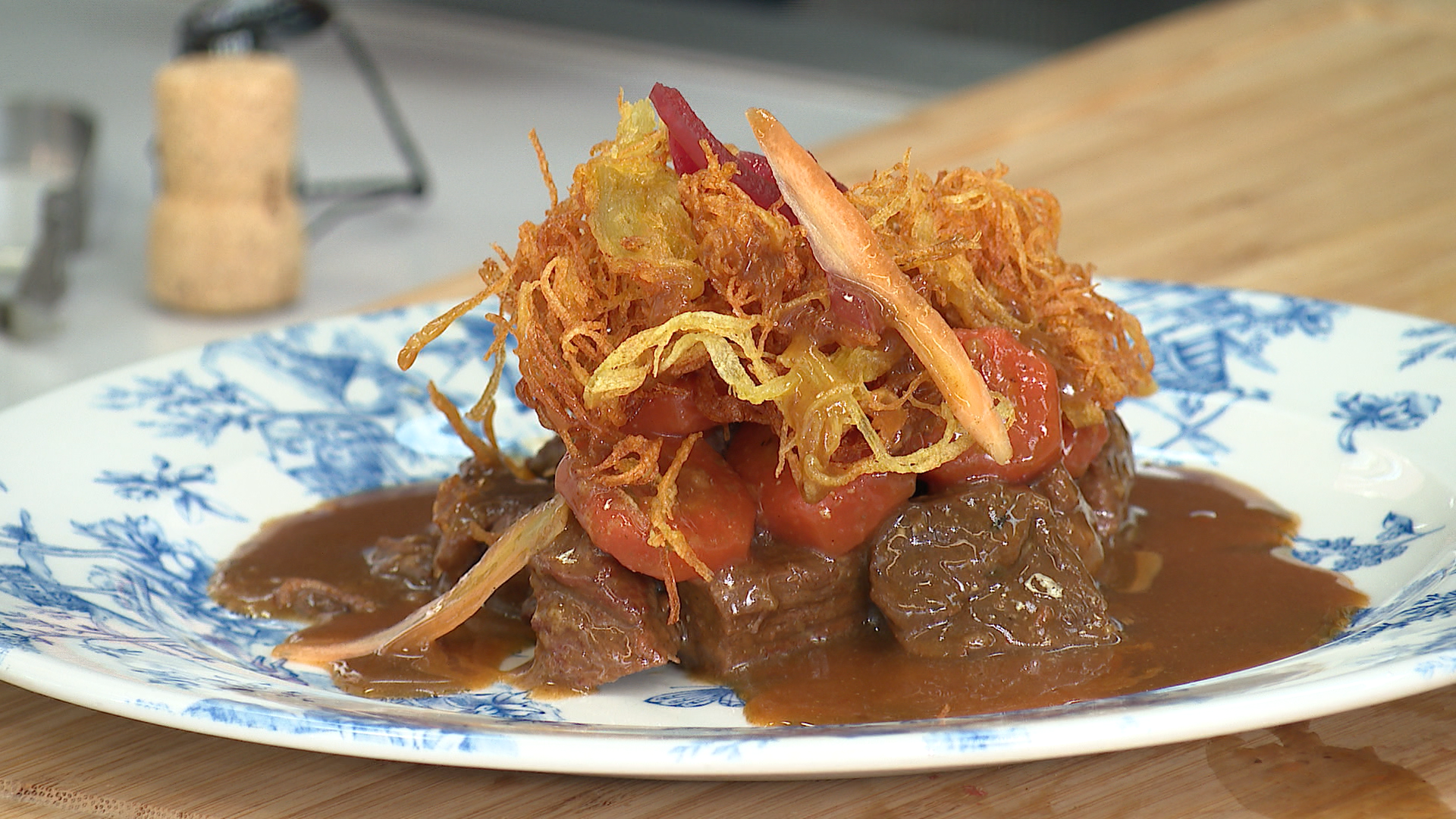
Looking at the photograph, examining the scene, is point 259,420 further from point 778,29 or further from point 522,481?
point 778,29

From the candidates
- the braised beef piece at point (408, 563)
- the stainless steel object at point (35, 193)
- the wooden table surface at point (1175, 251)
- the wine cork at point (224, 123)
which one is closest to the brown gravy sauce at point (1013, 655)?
the braised beef piece at point (408, 563)

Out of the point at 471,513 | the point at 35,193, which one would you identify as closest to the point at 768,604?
the point at 471,513

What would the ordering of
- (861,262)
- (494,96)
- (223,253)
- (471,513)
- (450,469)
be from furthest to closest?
1. (494,96)
2. (223,253)
3. (450,469)
4. (471,513)
5. (861,262)

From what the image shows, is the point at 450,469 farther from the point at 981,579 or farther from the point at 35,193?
the point at 35,193

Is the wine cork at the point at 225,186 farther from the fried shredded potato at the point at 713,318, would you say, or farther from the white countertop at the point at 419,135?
the fried shredded potato at the point at 713,318

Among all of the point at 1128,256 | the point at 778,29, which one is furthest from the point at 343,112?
the point at 1128,256

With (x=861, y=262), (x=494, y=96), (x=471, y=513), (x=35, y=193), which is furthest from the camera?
(x=494, y=96)

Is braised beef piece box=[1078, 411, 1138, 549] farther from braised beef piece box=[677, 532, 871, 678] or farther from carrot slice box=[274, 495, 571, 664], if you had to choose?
carrot slice box=[274, 495, 571, 664]

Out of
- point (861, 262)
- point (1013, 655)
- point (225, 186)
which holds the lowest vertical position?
point (1013, 655)
